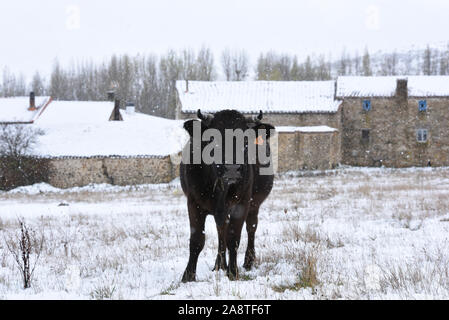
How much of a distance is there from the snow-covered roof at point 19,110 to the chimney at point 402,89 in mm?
32207

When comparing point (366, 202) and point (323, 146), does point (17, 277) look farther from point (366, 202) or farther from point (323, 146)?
point (323, 146)

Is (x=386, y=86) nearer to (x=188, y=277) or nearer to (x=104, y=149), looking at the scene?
(x=104, y=149)

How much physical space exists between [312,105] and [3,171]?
27044mm

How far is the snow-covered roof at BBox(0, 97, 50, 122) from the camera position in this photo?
1496 inches

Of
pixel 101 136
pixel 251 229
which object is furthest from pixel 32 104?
pixel 251 229

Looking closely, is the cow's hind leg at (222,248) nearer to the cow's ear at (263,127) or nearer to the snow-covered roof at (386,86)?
the cow's ear at (263,127)

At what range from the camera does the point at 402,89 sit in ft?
144

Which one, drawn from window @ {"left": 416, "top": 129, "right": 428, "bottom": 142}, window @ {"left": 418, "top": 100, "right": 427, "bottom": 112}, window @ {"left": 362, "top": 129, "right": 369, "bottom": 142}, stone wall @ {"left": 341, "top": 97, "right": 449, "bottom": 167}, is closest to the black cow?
stone wall @ {"left": 341, "top": 97, "right": 449, "bottom": 167}

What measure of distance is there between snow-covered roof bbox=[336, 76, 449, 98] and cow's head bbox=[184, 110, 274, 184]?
40908 millimetres

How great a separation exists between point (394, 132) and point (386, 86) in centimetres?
461

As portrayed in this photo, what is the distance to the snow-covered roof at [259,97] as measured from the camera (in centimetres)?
4359

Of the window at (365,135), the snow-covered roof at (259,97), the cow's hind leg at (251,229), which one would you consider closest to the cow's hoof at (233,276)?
the cow's hind leg at (251,229)

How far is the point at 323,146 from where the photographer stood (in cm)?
3825

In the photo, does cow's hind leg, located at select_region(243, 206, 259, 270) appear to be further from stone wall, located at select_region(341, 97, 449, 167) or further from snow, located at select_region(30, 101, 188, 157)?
stone wall, located at select_region(341, 97, 449, 167)
